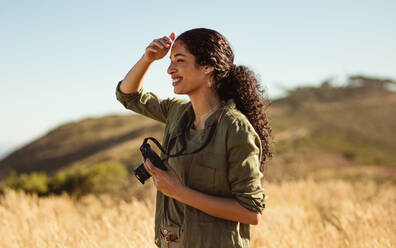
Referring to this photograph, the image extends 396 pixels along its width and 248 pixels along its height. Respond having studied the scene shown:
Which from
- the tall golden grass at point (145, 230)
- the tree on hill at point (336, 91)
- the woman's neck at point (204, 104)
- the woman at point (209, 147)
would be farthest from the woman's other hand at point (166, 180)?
the tree on hill at point (336, 91)

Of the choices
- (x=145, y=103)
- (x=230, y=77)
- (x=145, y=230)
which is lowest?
(x=145, y=230)

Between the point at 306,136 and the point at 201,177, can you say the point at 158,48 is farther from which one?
the point at 306,136

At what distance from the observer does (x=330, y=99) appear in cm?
5716

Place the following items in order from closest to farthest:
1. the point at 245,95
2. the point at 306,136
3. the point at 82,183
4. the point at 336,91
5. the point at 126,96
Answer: the point at 245,95 → the point at 126,96 → the point at 82,183 → the point at 306,136 → the point at 336,91

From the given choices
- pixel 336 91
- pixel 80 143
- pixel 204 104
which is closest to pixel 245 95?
pixel 204 104

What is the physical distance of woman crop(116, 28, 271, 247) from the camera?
185 centimetres

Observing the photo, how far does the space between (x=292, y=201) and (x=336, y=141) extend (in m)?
32.8

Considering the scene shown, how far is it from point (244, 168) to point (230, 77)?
0.65 metres

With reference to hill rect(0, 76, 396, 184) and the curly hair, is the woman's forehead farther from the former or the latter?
hill rect(0, 76, 396, 184)

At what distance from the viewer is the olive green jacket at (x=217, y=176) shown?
1829mm

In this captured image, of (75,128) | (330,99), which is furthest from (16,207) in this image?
(330,99)

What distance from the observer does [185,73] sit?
6.89ft

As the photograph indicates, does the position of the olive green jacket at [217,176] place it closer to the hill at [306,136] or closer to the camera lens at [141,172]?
the camera lens at [141,172]

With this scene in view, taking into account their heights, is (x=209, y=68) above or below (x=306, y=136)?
above
